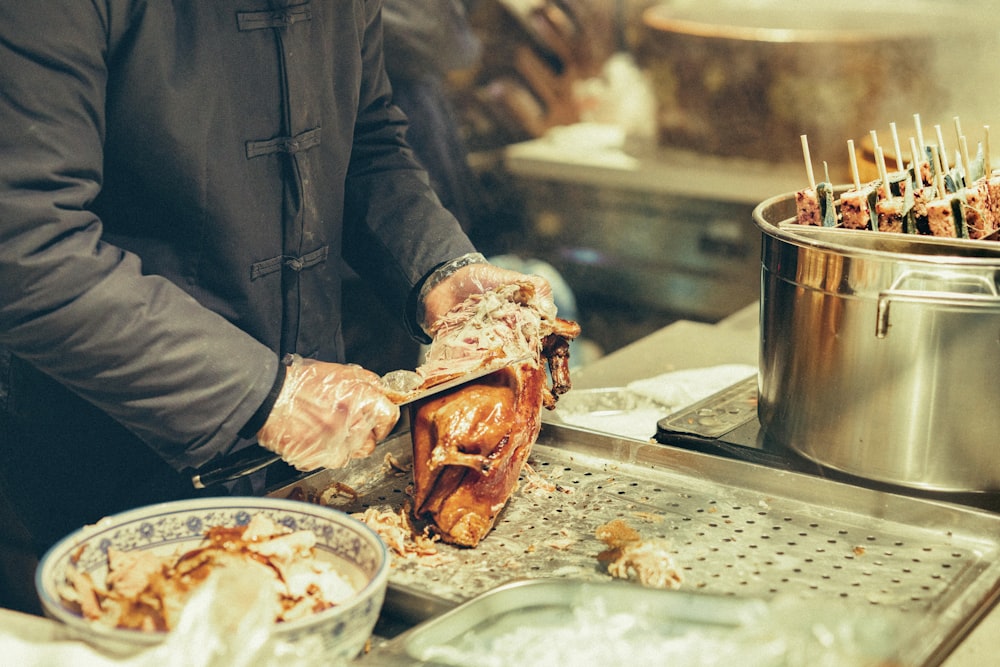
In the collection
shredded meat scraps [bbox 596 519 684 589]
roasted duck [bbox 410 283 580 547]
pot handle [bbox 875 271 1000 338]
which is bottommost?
shredded meat scraps [bbox 596 519 684 589]

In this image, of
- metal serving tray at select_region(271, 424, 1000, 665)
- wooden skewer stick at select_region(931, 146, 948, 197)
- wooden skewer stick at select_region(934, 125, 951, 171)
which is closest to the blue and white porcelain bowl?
metal serving tray at select_region(271, 424, 1000, 665)

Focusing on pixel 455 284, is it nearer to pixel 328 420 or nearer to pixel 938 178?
pixel 328 420

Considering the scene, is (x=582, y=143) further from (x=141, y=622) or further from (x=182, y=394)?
(x=141, y=622)

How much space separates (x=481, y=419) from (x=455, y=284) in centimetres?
50

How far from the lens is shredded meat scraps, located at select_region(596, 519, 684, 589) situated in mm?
1375

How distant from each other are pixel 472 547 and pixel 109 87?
87 centimetres

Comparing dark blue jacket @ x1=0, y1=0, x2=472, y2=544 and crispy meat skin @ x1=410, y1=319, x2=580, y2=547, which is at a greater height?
dark blue jacket @ x1=0, y1=0, x2=472, y2=544

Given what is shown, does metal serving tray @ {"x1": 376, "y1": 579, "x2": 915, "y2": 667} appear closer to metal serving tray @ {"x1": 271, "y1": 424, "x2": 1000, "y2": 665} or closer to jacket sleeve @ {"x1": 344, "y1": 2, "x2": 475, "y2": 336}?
metal serving tray @ {"x1": 271, "y1": 424, "x2": 1000, "y2": 665}

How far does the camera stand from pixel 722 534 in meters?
1.54

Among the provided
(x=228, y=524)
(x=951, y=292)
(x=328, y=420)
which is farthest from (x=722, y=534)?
(x=228, y=524)

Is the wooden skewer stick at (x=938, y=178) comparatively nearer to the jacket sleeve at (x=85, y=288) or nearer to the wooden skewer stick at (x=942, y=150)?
the wooden skewer stick at (x=942, y=150)

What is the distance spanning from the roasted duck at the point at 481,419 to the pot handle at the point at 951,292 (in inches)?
21.4

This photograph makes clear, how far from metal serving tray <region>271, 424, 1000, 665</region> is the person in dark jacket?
0.19 meters

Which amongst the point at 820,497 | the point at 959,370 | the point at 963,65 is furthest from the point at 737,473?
the point at 963,65
